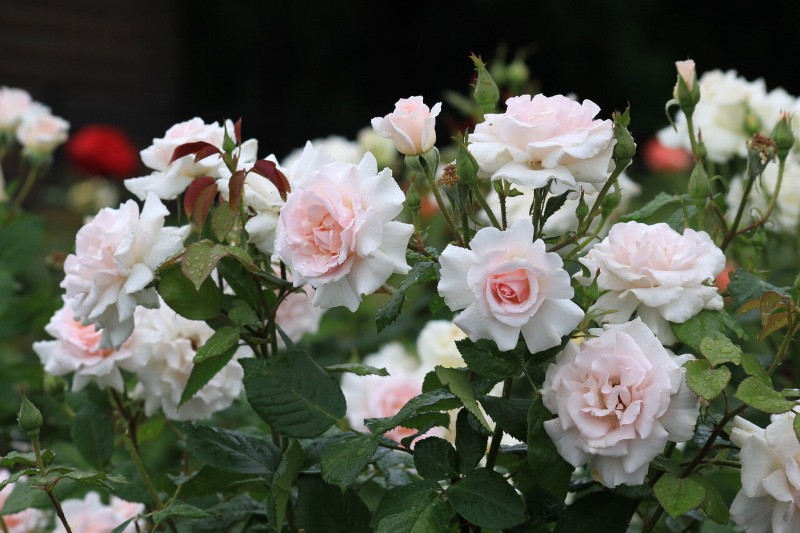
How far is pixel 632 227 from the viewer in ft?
2.31

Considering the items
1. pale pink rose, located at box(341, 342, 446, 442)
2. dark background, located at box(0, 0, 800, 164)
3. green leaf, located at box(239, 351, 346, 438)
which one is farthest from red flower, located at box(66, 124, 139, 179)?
green leaf, located at box(239, 351, 346, 438)

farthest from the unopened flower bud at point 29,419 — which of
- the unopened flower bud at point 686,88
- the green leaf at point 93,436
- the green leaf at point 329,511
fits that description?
the unopened flower bud at point 686,88

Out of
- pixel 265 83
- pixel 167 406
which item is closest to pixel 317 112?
pixel 265 83

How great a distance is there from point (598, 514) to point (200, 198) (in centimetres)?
34

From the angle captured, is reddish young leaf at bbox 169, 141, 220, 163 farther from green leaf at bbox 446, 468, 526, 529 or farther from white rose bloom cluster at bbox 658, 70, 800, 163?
white rose bloom cluster at bbox 658, 70, 800, 163

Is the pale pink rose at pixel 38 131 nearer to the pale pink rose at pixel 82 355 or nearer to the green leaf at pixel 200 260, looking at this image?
the pale pink rose at pixel 82 355

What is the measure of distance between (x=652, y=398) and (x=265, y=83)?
725 centimetres

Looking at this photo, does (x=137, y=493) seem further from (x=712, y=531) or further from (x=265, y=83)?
(x=265, y=83)

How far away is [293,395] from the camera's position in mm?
768

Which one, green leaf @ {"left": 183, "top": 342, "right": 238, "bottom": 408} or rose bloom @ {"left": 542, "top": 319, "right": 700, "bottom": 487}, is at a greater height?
rose bloom @ {"left": 542, "top": 319, "right": 700, "bottom": 487}

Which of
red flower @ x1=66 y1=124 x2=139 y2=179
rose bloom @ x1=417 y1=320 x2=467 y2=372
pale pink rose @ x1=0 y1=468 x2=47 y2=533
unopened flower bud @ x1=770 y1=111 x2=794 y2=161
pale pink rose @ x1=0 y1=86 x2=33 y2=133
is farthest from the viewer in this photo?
red flower @ x1=66 y1=124 x2=139 y2=179

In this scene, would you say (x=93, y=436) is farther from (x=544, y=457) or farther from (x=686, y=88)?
(x=686, y=88)

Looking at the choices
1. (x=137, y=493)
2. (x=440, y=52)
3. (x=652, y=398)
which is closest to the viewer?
(x=652, y=398)

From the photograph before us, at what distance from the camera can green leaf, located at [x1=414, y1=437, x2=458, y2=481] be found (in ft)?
2.36
